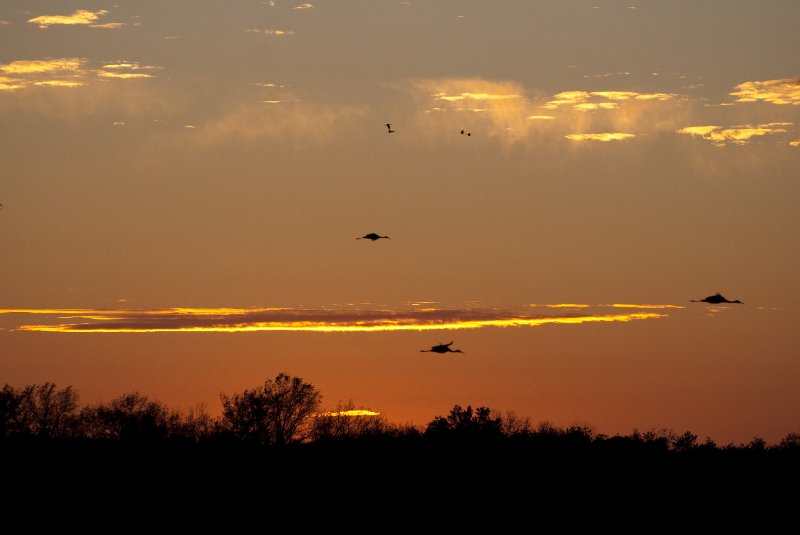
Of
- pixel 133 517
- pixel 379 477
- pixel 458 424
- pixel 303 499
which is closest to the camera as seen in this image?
pixel 133 517

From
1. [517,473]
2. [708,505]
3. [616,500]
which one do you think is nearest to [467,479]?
[517,473]

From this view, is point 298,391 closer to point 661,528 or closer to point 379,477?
point 379,477

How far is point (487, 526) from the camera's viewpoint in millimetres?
112312

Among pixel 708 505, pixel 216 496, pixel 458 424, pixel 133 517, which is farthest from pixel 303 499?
pixel 458 424

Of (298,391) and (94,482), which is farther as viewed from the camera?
(298,391)

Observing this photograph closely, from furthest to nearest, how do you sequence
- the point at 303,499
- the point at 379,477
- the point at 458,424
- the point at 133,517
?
Result: the point at 458,424
the point at 379,477
the point at 303,499
the point at 133,517

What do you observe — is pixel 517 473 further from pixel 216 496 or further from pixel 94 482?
pixel 94 482

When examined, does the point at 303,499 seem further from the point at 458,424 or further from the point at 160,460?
the point at 458,424

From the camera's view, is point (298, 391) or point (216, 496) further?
point (298, 391)

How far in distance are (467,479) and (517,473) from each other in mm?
5314

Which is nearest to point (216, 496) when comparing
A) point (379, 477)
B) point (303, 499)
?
point (303, 499)

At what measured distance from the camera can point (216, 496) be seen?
11506 centimetres

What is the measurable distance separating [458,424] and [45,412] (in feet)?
159

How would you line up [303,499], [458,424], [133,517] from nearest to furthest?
[133,517]
[303,499]
[458,424]
